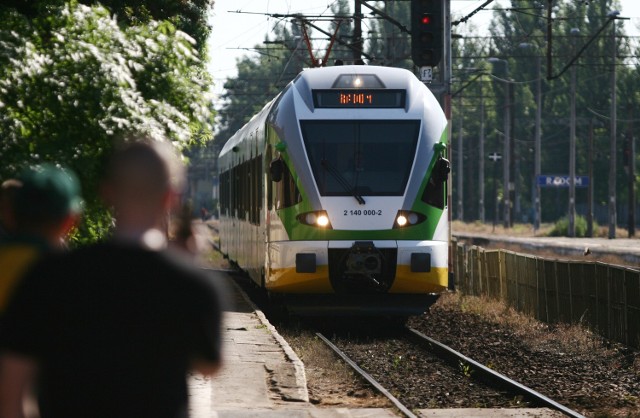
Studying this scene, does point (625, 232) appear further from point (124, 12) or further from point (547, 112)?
point (124, 12)

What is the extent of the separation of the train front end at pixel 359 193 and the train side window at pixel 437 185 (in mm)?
13

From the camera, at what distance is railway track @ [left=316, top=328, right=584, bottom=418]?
12094mm

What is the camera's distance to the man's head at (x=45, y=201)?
449cm

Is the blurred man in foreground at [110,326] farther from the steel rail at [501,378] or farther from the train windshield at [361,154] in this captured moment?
the train windshield at [361,154]

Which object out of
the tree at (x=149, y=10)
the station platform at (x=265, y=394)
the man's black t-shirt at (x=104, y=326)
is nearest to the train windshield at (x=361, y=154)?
the tree at (x=149, y=10)

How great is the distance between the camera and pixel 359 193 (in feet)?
57.0

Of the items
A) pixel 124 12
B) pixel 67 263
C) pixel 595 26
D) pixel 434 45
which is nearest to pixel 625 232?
pixel 595 26

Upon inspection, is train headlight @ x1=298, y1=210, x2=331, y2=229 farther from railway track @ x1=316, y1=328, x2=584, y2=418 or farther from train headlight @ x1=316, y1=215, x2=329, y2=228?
railway track @ x1=316, y1=328, x2=584, y2=418

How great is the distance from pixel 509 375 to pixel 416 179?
3.81 meters

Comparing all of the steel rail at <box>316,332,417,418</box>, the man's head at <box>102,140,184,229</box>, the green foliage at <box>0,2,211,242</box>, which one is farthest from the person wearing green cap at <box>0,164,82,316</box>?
the steel rail at <box>316,332,417,418</box>

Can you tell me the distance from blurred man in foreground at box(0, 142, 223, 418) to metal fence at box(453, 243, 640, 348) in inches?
494

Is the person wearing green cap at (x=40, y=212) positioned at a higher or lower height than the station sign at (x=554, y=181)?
lower

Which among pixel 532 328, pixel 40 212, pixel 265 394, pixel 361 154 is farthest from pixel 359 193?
pixel 40 212

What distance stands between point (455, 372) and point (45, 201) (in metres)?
10.6
